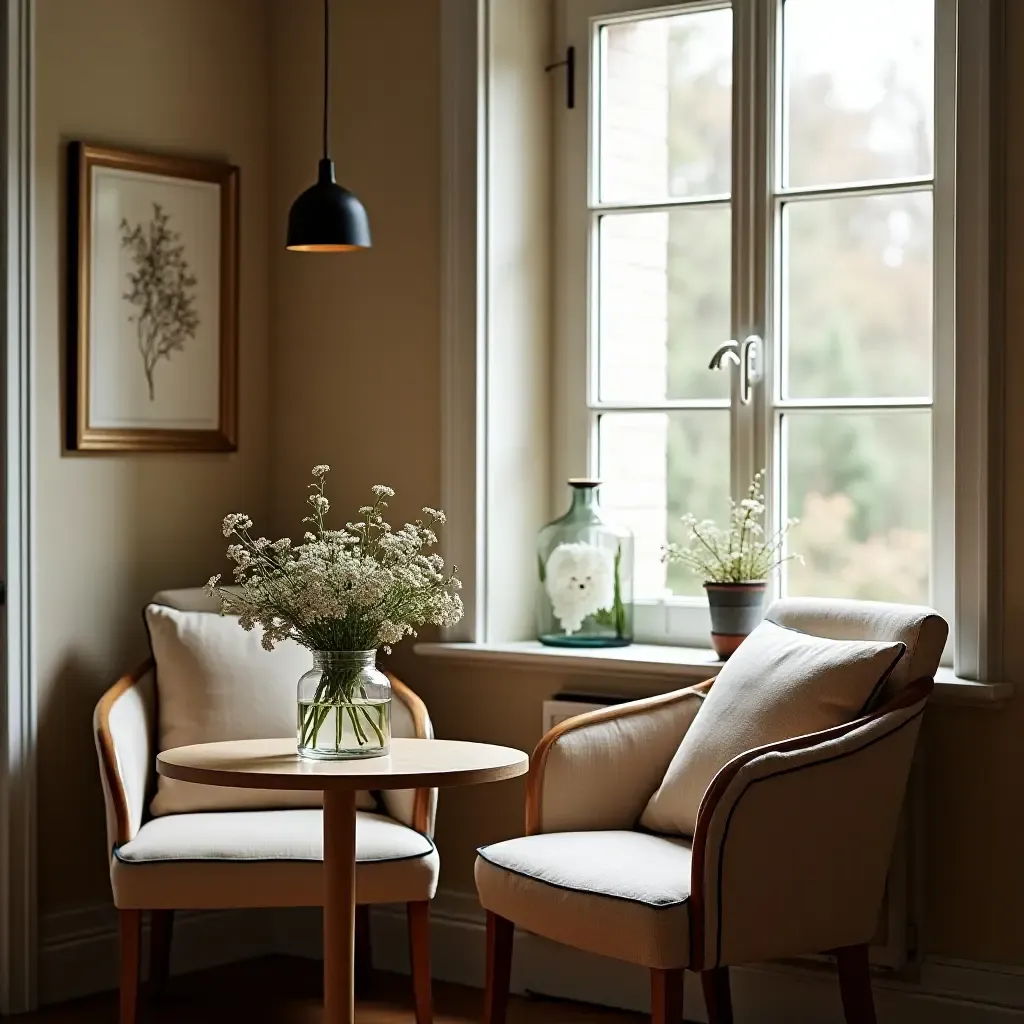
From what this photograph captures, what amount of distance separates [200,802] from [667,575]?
3.99ft

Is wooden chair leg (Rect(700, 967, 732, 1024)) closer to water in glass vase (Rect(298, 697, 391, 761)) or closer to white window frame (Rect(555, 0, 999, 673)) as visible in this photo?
white window frame (Rect(555, 0, 999, 673))

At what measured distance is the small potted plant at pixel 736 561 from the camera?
3588mm

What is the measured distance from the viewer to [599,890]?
2.85 metres

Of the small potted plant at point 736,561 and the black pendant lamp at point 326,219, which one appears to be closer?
the black pendant lamp at point 326,219

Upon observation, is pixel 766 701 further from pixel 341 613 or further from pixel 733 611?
pixel 341 613

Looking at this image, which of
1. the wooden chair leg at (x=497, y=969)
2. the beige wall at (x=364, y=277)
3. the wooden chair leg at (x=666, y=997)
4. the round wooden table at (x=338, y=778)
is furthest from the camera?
the beige wall at (x=364, y=277)

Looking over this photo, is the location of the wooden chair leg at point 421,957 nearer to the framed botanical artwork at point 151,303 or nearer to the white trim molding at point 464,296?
the white trim molding at point 464,296

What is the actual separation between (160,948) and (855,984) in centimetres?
161

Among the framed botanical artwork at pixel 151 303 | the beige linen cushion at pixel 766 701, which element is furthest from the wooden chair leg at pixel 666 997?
the framed botanical artwork at pixel 151 303

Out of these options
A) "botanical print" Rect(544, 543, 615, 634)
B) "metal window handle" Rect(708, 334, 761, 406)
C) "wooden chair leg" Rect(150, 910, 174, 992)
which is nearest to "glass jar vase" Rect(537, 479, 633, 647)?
"botanical print" Rect(544, 543, 615, 634)

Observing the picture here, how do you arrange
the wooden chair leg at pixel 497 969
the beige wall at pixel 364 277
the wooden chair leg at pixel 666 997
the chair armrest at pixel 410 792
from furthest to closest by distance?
the beige wall at pixel 364 277 < the chair armrest at pixel 410 792 < the wooden chair leg at pixel 497 969 < the wooden chair leg at pixel 666 997

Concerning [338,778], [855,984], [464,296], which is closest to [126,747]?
[338,778]

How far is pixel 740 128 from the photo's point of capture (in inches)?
147

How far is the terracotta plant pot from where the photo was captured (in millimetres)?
3586
